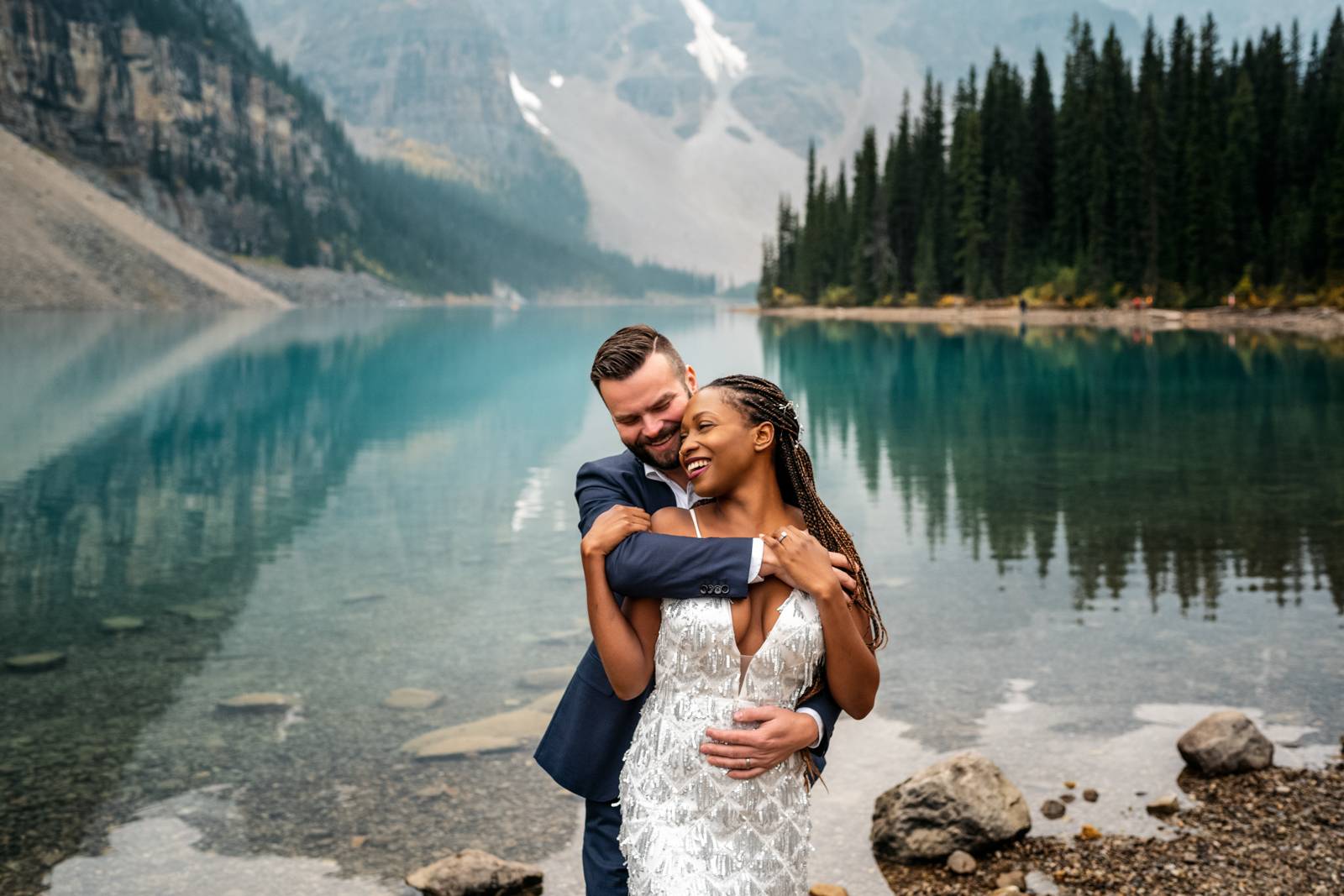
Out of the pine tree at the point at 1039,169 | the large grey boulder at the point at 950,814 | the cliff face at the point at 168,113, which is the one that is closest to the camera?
the large grey boulder at the point at 950,814

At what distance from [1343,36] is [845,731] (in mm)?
90783

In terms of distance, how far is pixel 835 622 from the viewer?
2.78 meters

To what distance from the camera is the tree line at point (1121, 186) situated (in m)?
65.0

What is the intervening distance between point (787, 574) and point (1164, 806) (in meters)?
4.67

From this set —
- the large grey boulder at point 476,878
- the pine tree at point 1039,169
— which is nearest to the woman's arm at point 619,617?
the large grey boulder at point 476,878

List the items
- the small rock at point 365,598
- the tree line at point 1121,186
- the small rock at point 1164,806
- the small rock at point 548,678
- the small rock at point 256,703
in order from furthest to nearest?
1. the tree line at point 1121,186
2. the small rock at point 365,598
3. the small rock at point 548,678
4. the small rock at point 256,703
5. the small rock at point 1164,806

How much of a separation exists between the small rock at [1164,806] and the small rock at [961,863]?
4.15 ft

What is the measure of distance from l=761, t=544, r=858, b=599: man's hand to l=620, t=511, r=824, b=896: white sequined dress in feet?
0.28

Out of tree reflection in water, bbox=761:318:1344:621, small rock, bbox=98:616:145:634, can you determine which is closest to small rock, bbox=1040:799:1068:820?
tree reflection in water, bbox=761:318:1344:621

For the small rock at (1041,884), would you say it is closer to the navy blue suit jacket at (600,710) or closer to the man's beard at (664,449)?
the navy blue suit jacket at (600,710)

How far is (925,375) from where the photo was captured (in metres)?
36.6

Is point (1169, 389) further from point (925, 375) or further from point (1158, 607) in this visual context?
point (1158, 607)

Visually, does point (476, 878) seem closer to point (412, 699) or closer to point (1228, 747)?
point (412, 699)

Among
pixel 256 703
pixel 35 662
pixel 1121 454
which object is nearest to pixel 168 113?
pixel 1121 454
